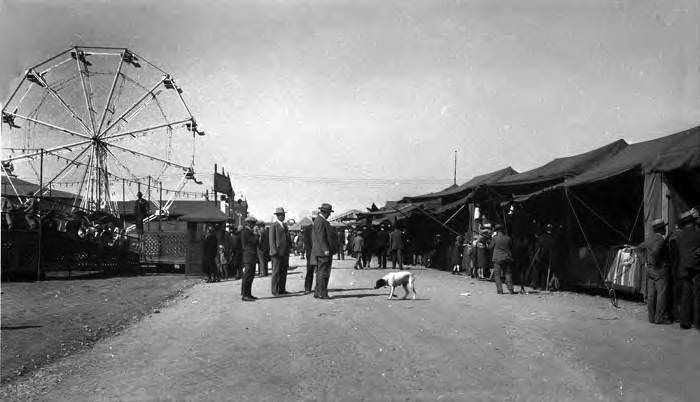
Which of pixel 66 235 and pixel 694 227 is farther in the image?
pixel 66 235

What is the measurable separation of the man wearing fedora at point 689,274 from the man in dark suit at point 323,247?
6.29m

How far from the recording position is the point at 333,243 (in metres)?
12.5

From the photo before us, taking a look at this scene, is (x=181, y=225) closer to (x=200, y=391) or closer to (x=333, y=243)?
(x=333, y=243)

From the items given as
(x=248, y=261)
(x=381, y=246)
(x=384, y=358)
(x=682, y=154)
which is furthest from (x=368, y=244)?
(x=384, y=358)

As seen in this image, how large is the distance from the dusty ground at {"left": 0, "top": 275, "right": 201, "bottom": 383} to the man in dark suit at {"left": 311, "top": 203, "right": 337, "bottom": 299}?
11.2 feet

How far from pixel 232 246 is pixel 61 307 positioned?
8.10 meters

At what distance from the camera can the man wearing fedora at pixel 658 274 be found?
9.05m

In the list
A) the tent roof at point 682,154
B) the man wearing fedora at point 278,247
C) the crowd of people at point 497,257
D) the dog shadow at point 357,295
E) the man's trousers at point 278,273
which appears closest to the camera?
the crowd of people at point 497,257

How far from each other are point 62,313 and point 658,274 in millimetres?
9996

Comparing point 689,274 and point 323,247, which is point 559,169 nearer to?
point 323,247

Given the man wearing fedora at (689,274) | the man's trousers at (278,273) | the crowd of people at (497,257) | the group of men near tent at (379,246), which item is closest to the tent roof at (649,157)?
the crowd of people at (497,257)

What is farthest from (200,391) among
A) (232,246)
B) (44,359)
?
(232,246)

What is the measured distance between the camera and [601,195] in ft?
47.6

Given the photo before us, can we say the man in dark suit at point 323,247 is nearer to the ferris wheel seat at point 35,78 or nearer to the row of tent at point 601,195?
the row of tent at point 601,195
